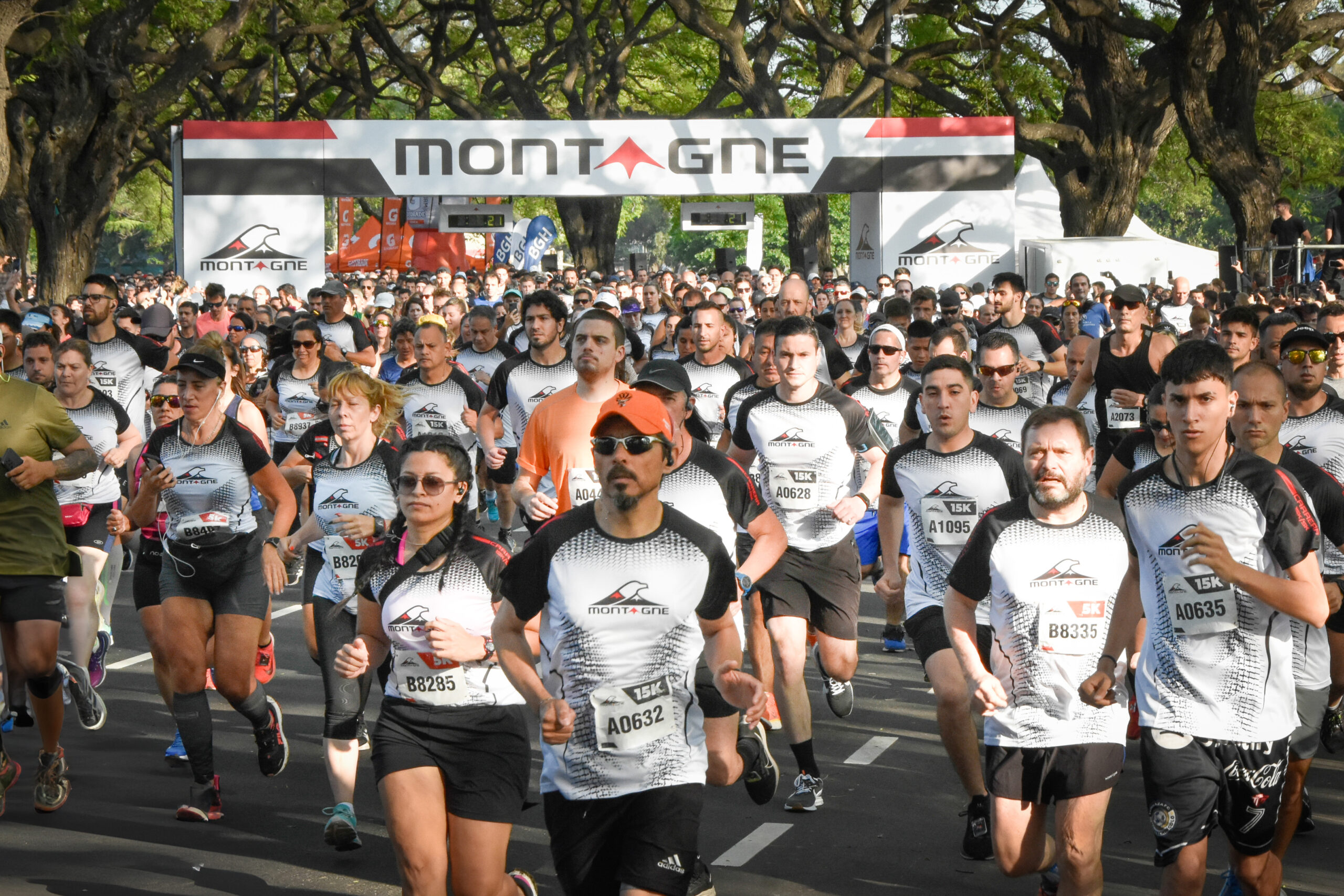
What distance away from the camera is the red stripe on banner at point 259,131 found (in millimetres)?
27547

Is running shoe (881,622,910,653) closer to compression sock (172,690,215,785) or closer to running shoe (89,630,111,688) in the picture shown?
running shoe (89,630,111,688)

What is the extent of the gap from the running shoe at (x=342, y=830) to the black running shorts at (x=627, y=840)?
2.17 meters

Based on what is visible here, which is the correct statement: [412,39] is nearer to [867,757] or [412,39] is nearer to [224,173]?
[224,173]

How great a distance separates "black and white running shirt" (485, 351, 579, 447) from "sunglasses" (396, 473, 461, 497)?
5236 mm

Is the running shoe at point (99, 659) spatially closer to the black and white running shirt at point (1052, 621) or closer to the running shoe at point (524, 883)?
the running shoe at point (524, 883)

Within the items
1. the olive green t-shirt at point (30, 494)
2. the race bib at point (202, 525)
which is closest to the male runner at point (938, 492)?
the race bib at point (202, 525)

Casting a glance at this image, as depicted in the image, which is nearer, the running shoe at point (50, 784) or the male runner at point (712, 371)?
the running shoe at point (50, 784)

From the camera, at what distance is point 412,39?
4088cm

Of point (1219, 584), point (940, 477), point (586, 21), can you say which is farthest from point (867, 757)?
point (586, 21)

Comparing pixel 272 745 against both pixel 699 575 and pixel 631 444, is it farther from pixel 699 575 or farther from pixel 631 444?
pixel 631 444

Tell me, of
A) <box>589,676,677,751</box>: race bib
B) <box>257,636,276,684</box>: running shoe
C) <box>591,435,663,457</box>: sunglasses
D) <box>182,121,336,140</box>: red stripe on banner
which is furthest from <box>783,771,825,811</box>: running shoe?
<box>182,121,336,140</box>: red stripe on banner

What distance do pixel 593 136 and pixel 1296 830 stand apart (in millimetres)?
22766

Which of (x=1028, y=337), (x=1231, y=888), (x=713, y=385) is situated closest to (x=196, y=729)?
(x=1231, y=888)

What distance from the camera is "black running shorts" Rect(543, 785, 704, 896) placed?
427 centimetres
